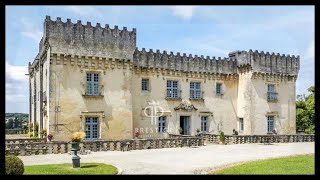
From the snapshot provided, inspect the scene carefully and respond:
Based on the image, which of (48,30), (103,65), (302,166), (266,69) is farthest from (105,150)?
(266,69)

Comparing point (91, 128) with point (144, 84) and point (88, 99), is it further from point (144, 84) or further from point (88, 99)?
point (144, 84)

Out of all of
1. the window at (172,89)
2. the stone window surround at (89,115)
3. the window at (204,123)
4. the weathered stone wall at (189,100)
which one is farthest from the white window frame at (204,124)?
the stone window surround at (89,115)

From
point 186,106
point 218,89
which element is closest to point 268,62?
point 218,89

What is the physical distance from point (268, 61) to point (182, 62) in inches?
329

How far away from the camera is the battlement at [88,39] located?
24922mm

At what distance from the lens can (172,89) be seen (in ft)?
102

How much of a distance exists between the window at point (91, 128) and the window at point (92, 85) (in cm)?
175

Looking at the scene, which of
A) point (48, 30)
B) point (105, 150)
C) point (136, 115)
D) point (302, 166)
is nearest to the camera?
point (302, 166)

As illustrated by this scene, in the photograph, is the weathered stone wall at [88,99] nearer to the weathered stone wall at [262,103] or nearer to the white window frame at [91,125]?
the white window frame at [91,125]

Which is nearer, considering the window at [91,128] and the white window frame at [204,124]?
the window at [91,128]

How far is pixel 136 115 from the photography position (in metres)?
28.9

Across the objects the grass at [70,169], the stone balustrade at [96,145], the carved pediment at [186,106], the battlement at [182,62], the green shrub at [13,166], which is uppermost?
the battlement at [182,62]

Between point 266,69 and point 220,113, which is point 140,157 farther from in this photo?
point 266,69
